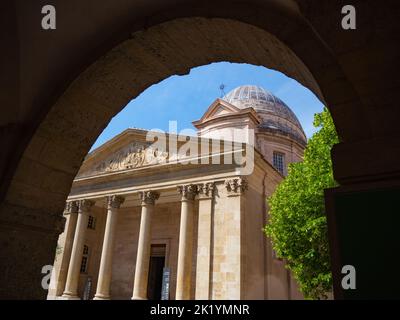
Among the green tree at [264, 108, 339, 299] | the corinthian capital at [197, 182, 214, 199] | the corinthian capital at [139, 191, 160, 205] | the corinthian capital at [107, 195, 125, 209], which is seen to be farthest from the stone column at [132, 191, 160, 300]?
the green tree at [264, 108, 339, 299]

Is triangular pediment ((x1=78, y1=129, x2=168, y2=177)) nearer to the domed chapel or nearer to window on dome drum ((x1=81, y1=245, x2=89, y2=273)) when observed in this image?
the domed chapel

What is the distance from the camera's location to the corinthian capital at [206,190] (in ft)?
66.1

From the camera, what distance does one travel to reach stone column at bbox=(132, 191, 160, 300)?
20.2 metres

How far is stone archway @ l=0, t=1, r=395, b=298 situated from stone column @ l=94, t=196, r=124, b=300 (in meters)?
19.4

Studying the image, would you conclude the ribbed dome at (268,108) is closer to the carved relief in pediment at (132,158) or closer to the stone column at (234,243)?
the carved relief in pediment at (132,158)

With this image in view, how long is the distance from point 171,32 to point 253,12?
1.09 meters

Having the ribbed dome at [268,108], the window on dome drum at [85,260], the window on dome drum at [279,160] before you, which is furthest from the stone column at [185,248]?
the ribbed dome at [268,108]

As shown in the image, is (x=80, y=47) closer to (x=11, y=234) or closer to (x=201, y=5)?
(x=201, y=5)

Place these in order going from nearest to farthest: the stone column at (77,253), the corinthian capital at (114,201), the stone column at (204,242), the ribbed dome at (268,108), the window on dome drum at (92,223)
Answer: the stone column at (204,242) → the stone column at (77,253) → the corinthian capital at (114,201) → the window on dome drum at (92,223) → the ribbed dome at (268,108)

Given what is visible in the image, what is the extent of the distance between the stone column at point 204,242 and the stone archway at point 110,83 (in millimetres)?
15058

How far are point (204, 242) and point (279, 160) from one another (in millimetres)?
16956
